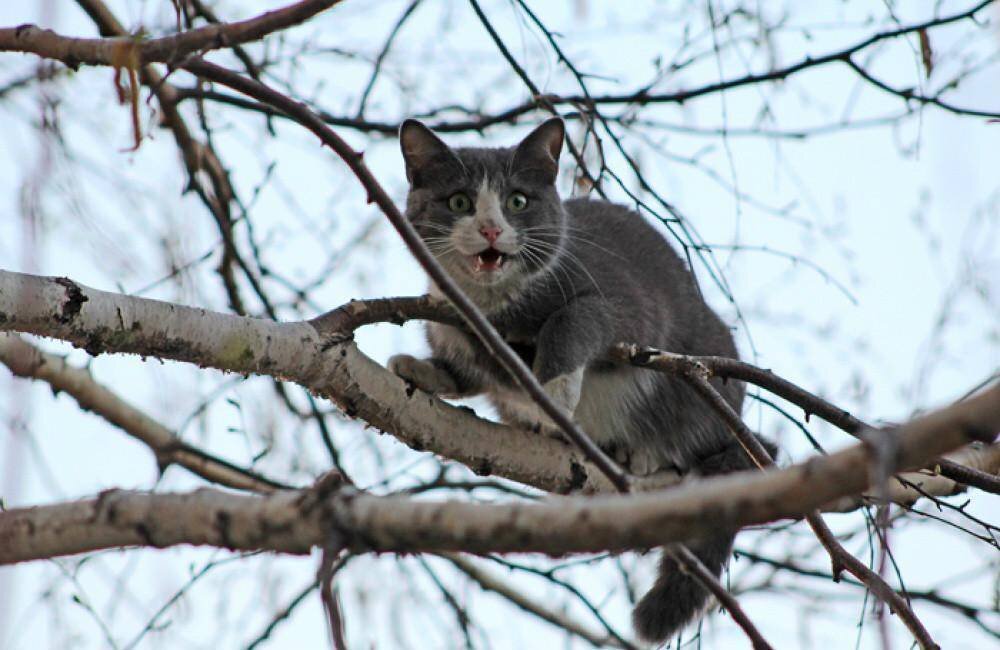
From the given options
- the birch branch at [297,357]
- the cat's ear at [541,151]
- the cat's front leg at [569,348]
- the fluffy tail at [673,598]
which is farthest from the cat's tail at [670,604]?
the cat's ear at [541,151]

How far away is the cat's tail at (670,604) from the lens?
126 inches

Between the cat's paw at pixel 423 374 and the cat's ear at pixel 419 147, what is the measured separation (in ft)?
2.24

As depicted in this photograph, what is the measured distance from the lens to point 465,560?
429 cm

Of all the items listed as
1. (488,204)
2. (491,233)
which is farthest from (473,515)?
(488,204)

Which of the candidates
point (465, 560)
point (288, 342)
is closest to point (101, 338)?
point (288, 342)

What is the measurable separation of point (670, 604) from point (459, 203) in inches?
57.2

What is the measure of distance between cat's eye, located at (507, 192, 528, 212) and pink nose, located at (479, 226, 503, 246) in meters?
0.23

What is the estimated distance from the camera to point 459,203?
11.4 ft

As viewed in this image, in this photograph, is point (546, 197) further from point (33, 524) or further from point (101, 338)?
point (33, 524)

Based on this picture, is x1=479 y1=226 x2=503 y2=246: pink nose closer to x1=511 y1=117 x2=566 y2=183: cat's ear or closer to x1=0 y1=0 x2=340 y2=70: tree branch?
x1=511 y1=117 x2=566 y2=183: cat's ear

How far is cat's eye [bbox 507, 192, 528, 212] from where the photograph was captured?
3.51 meters

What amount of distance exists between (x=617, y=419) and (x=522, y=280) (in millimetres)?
593

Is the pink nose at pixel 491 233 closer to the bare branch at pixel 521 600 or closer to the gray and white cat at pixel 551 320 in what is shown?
the gray and white cat at pixel 551 320

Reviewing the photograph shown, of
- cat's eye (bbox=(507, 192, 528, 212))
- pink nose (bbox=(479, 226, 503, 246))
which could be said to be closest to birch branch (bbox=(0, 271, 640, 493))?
pink nose (bbox=(479, 226, 503, 246))
